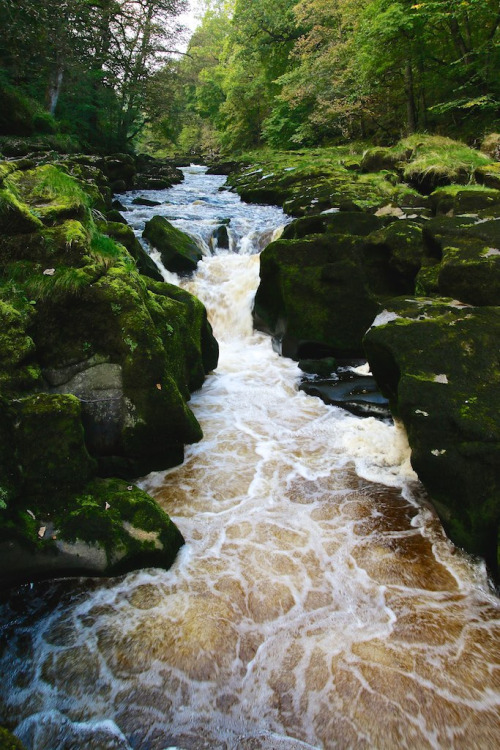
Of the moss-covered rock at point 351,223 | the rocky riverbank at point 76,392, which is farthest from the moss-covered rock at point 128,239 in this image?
the moss-covered rock at point 351,223

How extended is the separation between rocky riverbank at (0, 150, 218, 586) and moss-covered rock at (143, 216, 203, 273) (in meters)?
4.04

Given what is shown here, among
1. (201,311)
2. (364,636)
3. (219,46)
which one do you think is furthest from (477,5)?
(219,46)

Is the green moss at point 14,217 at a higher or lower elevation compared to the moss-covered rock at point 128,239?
higher

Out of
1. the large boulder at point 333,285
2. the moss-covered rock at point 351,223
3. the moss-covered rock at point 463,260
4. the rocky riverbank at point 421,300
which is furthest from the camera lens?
the moss-covered rock at point 351,223

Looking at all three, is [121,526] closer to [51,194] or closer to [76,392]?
[76,392]

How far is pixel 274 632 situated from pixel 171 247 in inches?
362

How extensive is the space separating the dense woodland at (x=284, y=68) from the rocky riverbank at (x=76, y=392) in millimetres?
13509

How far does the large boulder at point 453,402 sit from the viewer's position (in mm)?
3543

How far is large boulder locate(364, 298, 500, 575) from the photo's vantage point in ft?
11.6

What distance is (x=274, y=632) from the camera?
3059 millimetres

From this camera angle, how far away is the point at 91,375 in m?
4.53

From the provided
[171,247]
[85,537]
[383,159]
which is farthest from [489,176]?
[85,537]

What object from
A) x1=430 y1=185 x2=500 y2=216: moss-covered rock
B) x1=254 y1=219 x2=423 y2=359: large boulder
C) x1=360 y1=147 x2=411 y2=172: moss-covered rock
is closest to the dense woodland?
x1=360 y1=147 x2=411 y2=172: moss-covered rock

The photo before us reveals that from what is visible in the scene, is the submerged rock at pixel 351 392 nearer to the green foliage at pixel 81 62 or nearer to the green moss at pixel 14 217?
the green moss at pixel 14 217
